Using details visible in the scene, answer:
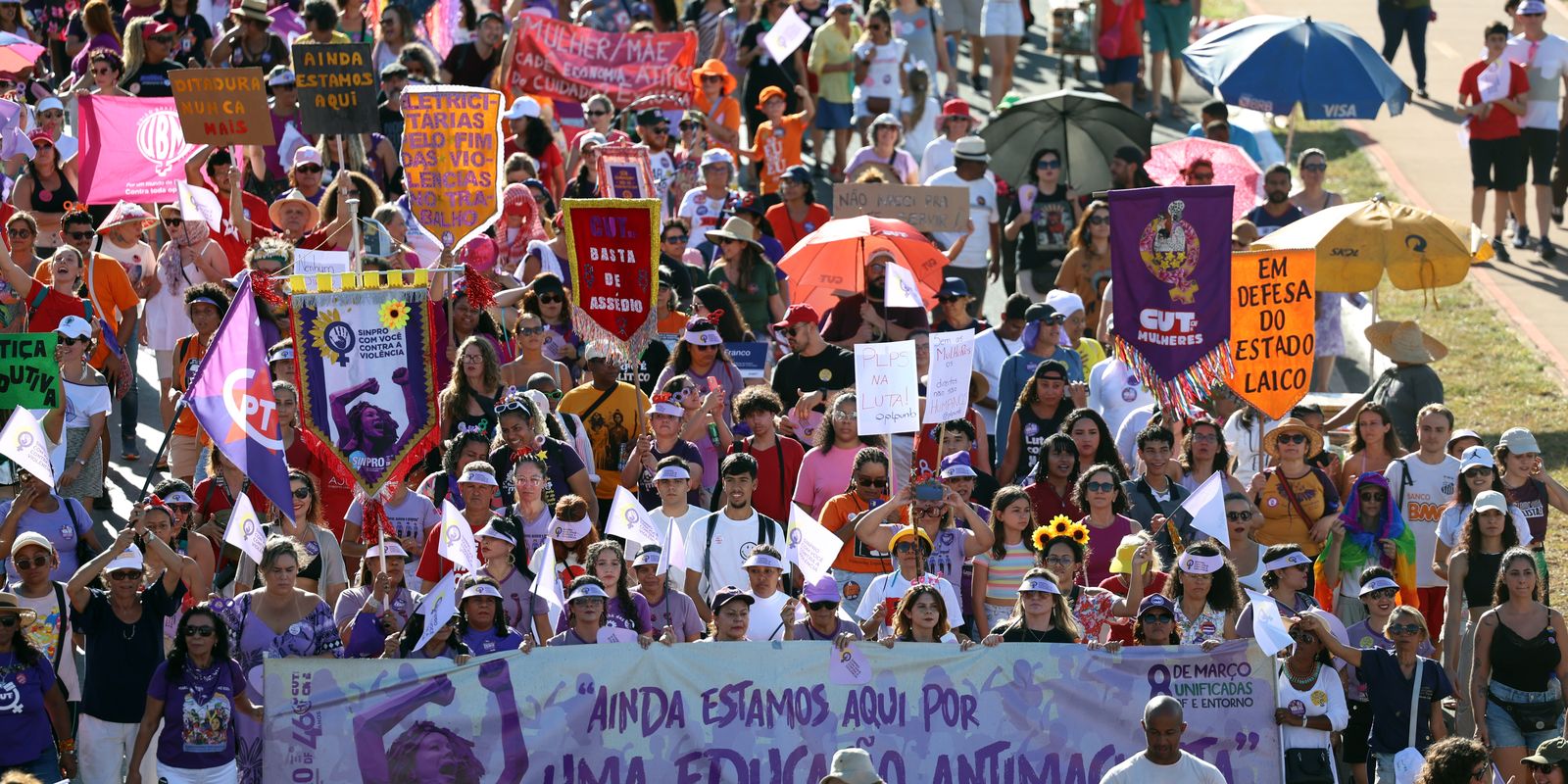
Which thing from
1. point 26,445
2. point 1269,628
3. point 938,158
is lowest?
point 1269,628

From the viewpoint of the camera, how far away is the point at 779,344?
661 inches

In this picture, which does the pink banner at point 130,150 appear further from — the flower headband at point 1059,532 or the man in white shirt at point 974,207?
the flower headband at point 1059,532

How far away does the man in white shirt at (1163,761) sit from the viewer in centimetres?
1048

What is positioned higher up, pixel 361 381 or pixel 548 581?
pixel 361 381

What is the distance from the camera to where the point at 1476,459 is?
13.7m

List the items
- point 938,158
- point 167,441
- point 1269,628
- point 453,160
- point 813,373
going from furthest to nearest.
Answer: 1. point 938,158
2. point 453,160
3. point 813,373
4. point 167,441
5. point 1269,628

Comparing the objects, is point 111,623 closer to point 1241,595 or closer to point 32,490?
point 32,490

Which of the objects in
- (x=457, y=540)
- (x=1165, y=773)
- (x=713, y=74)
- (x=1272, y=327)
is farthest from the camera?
(x=713, y=74)

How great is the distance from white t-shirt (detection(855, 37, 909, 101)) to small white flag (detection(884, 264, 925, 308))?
6.42 meters

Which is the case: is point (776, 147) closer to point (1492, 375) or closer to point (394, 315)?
point (1492, 375)

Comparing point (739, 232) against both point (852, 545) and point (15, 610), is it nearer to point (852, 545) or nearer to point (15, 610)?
point (852, 545)

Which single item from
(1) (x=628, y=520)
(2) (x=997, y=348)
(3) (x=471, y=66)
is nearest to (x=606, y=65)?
(3) (x=471, y=66)

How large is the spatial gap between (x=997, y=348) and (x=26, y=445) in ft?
20.6

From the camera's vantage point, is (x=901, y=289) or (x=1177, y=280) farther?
(x=901, y=289)
